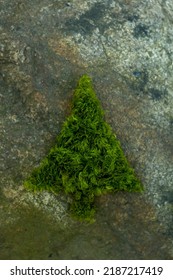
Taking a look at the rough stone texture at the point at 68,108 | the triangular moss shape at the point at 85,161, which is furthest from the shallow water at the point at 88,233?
the triangular moss shape at the point at 85,161

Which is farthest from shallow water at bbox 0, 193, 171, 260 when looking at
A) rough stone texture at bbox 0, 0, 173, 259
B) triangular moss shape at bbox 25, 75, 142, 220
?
triangular moss shape at bbox 25, 75, 142, 220

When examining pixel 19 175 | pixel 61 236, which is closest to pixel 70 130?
pixel 19 175

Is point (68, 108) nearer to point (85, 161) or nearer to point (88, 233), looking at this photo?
point (85, 161)

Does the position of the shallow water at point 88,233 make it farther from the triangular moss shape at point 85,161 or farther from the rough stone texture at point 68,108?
the triangular moss shape at point 85,161

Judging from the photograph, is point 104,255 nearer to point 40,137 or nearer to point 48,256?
point 48,256

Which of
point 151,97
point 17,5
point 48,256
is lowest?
point 48,256
